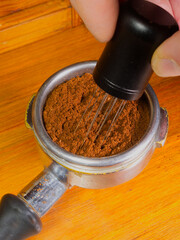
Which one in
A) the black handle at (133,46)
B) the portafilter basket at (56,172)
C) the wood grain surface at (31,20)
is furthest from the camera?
the wood grain surface at (31,20)

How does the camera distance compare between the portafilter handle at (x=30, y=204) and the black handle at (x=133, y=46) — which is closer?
the black handle at (x=133, y=46)

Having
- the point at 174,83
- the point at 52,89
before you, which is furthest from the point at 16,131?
the point at 174,83

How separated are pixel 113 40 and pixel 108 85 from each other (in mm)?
59

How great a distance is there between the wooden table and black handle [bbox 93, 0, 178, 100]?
240mm

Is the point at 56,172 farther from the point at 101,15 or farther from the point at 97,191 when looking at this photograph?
the point at 101,15

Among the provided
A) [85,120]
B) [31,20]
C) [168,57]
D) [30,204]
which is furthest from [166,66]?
[31,20]

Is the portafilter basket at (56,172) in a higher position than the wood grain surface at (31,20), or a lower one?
lower

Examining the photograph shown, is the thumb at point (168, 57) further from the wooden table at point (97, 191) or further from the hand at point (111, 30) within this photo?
the wooden table at point (97, 191)

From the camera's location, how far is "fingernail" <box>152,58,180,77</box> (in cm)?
39

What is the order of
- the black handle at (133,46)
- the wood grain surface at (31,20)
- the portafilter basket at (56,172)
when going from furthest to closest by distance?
the wood grain surface at (31,20)
the portafilter basket at (56,172)
the black handle at (133,46)

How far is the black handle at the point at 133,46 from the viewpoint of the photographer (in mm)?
363

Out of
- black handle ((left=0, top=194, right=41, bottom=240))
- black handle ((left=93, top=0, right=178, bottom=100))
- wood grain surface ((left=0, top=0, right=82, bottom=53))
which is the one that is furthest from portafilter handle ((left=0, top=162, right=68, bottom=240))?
wood grain surface ((left=0, top=0, right=82, bottom=53))

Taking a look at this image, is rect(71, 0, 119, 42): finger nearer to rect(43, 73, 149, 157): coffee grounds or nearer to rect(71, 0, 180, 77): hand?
rect(71, 0, 180, 77): hand

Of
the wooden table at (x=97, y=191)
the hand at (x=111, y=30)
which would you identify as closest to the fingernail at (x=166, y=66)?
the hand at (x=111, y=30)
